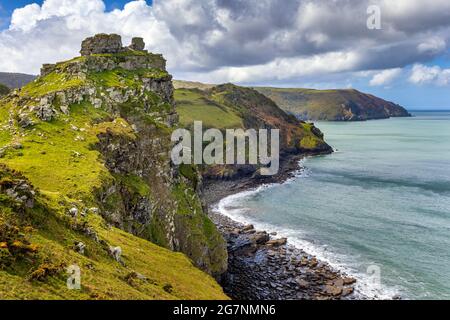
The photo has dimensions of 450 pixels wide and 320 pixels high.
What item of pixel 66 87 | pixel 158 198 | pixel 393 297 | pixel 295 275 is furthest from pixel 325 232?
pixel 66 87

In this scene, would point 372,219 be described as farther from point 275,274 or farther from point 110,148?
point 110,148

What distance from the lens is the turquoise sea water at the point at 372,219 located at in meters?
77.1

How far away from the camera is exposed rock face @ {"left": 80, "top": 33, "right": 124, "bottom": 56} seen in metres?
92.1

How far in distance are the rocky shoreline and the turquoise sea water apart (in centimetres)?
414

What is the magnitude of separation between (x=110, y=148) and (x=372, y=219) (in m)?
75.8

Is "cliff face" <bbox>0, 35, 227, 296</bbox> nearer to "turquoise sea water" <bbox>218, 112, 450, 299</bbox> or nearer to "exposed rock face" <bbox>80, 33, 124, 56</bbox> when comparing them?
"exposed rock face" <bbox>80, 33, 124, 56</bbox>

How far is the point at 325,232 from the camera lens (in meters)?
101

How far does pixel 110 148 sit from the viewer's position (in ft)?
211

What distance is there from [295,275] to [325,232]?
25.9 metres

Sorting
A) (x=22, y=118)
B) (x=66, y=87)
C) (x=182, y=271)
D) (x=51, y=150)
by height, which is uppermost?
(x=66, y=87)

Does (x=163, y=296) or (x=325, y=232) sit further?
(x=325, y=232)

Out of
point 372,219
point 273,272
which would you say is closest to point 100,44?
point 273,272

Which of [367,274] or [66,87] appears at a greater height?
[66,87]

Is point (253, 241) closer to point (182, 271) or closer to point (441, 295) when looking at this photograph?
point (441, 295)
